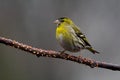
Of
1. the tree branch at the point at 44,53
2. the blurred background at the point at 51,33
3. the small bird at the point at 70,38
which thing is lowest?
the tree branch at the point at 44,53

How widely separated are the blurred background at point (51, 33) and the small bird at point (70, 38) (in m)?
5.22

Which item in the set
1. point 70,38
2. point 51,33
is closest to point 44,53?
point 70,38

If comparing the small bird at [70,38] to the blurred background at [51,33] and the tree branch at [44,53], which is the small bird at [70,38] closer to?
the tree branch at [44,53]

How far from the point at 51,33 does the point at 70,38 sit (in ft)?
24.0

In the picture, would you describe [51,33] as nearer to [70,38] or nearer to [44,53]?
[70,38]

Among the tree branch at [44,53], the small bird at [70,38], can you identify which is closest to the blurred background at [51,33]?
the small bird at [70,38]

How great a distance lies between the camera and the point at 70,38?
3.68m

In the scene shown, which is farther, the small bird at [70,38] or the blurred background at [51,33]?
the blurred background at [51,33]

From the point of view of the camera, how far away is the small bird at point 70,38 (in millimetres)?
3490

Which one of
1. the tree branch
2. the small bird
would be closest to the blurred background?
the small bird

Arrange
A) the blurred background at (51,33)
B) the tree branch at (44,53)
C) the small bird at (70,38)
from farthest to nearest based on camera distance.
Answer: the blurred background at (51,33) → the small bird at (70,38) → the tree branch at (44,53)

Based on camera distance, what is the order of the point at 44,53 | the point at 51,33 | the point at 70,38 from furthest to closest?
the point at 51,33
the point at 70,38
the point at 44,53

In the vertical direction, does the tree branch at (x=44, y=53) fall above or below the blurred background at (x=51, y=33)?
below

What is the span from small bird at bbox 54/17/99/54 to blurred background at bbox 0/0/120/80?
5.22m
